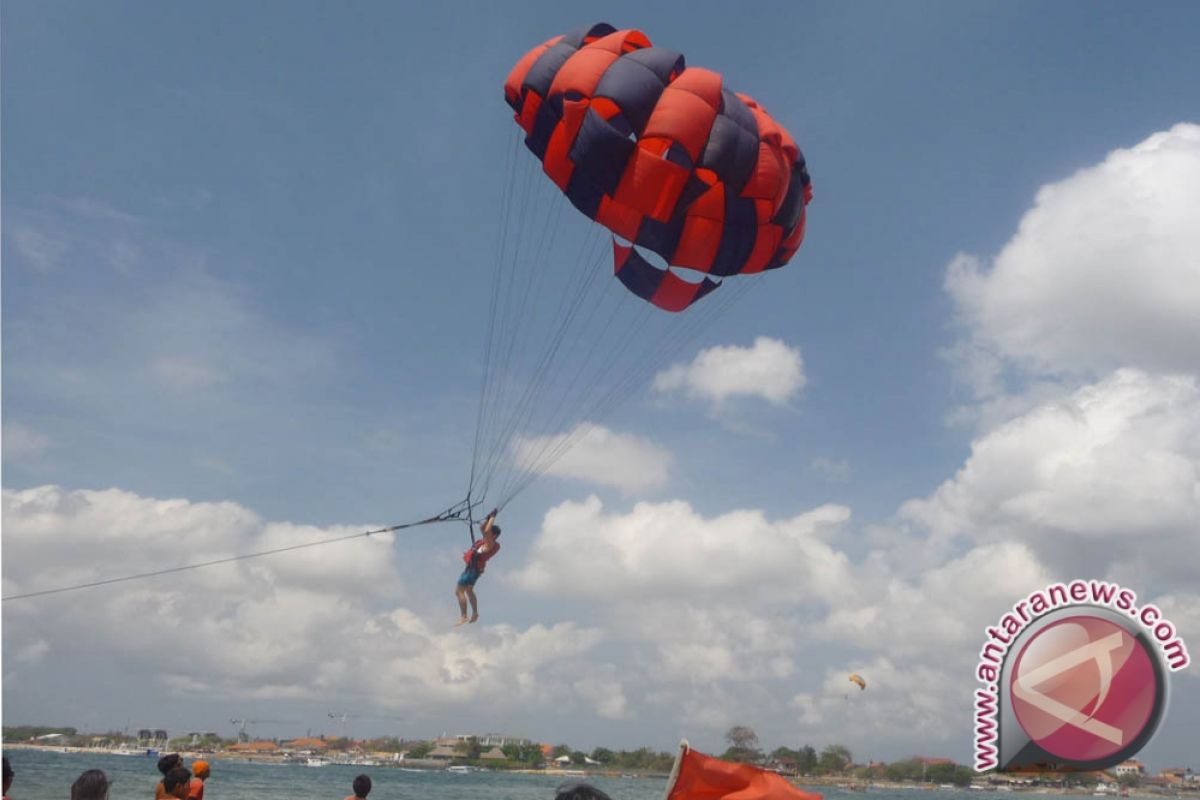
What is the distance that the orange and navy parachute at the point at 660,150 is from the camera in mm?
13281

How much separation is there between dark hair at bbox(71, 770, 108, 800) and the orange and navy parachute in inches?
420

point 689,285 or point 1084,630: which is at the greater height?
point 689,285

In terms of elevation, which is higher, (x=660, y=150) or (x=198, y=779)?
(x=660, y=150)

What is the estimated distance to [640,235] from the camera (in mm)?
14500

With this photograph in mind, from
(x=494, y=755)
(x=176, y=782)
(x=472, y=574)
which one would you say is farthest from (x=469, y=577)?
(x=494, y=755)

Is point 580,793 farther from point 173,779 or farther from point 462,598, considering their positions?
point 462,598

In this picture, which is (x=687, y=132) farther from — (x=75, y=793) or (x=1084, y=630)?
(x=75, y=793)

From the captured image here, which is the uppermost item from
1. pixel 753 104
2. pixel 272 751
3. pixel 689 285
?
pixel 753 104

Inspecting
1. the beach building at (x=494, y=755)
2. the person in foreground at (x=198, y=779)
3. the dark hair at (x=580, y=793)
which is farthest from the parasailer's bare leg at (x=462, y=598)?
the beach building at (x=494, y=755)

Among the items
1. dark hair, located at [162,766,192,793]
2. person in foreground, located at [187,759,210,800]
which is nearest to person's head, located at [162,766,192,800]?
dark hair, located at [162,766,192,793]

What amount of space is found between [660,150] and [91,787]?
10.9 metres

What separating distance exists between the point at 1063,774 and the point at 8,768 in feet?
23.2

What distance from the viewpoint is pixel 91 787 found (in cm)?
437

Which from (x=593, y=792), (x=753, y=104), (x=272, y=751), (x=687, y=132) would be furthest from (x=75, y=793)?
(x=272, y=751)
